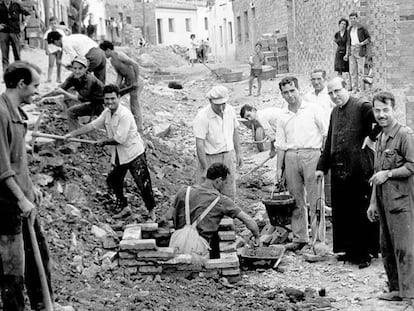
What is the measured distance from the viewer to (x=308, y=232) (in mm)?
8836

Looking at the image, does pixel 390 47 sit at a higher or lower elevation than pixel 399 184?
higher

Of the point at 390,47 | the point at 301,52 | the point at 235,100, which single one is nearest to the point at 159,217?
the point at 390,47

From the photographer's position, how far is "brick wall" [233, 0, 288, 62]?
92.0 ft

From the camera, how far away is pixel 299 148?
8.41m

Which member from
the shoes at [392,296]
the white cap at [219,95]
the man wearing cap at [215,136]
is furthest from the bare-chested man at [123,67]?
the shoes at [392,296]

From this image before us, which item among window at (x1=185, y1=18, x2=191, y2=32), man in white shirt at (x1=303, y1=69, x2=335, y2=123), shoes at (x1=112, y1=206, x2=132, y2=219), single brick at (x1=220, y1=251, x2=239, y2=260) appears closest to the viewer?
single brick at (x1=220, y1=251, x2=239, y2=260)

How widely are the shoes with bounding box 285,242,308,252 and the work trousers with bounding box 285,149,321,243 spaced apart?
0.04m

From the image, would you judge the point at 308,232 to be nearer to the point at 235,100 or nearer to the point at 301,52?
the point at 235,100

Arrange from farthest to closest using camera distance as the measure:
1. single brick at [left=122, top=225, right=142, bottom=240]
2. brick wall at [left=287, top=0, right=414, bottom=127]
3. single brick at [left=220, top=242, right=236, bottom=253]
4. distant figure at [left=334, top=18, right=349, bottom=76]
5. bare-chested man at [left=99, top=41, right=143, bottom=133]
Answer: distant figure at [left=334, top=18, right=349, bottom=76], brick wall at [left=287, top=0, right=414, bottom=127], bare-chested man at [left=99, top=41, right=143, bottom=133], single brick at [left=220, top=242, right=236, bottom=253], single brick at [left=122, top=225, right=142, bottom=240]

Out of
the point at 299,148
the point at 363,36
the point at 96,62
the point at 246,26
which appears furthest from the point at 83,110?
the point at 246,26

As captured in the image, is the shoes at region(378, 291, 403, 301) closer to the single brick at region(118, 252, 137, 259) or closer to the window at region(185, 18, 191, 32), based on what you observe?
the single brick at region(118, 252, 137, 259)

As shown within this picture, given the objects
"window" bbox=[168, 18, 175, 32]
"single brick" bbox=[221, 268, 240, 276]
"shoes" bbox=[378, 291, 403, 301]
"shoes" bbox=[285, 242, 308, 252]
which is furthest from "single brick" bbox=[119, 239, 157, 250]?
"window" bbox=[168, 18, 175, 32]

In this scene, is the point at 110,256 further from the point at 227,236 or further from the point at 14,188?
the point at 14,188

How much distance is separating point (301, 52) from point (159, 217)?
49.3 feet
